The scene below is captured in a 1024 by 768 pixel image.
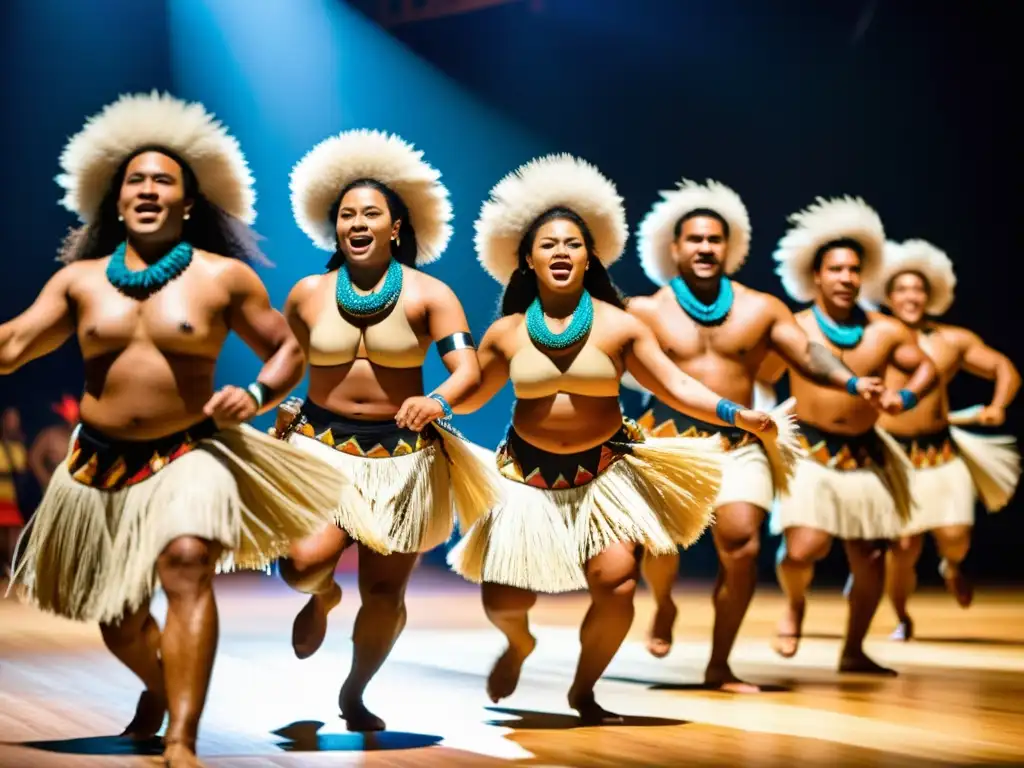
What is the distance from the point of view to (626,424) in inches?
174

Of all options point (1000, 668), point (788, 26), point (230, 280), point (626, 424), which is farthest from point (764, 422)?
point (788, 26)

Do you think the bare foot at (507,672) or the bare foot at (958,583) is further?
the bare foot at (958,583)

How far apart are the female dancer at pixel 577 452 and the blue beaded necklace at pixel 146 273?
905mm

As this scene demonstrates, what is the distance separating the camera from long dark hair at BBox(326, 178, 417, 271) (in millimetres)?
4336

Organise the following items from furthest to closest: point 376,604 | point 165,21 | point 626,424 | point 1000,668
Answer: point 165,21 < point 1000,668 < point 626,424 < point 376,604

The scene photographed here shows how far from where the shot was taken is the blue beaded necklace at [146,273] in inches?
141

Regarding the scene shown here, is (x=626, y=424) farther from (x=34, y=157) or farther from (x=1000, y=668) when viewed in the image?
(x=34, y=157)

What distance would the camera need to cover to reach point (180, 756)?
322cm

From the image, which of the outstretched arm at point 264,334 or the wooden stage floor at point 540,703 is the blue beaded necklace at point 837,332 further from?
the outstretched arm at point 264,334

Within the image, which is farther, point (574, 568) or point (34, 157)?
point (34, 157)

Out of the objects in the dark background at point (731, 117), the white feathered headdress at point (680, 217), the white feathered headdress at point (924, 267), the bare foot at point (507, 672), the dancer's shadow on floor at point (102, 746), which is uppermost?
the dark background at point (731, 117)

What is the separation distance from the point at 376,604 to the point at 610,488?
26.2 inches

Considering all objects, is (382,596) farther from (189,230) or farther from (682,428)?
(682,428)

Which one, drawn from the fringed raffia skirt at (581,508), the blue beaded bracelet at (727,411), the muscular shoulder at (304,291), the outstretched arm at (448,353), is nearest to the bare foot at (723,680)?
the fringed raffia skirt at (581,508)
